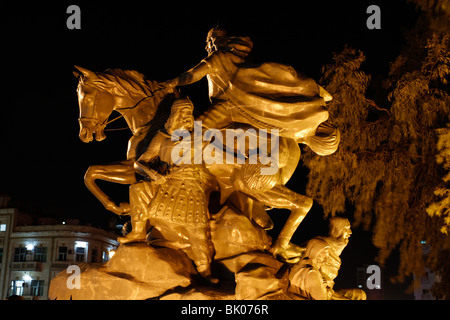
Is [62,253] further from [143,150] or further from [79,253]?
[143,150]

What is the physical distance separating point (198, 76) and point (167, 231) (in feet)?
5.65

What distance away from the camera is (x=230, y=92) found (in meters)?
6.30

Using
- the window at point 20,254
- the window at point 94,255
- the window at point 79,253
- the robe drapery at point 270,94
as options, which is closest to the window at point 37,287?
the window at point 20,254

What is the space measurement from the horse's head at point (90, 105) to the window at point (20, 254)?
2661cm

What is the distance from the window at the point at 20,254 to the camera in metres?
30.7

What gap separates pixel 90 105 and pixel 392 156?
6699mm

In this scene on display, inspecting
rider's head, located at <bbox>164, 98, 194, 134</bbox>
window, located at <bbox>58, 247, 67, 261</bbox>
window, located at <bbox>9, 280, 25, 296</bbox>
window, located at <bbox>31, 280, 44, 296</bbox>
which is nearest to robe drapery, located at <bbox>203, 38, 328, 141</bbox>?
rider's head, located at <bbox>164, 98, 194, 134</bbox>

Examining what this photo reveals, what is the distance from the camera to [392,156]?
35.9ft

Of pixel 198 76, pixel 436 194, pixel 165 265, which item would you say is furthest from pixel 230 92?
pixel 436 194

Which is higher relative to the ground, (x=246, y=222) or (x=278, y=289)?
(x=246, y=222)

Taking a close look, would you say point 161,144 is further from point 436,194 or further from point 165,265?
point 436,194

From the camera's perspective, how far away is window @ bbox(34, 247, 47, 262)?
98.1 ft

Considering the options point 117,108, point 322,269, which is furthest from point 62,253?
point 322,269

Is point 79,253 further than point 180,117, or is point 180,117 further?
point 79,253
